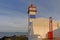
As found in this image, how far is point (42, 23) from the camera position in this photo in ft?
48.0

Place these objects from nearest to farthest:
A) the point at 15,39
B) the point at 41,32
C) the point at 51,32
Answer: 1. the point at 51,32
2. the point at 41,32
3. the point at 15,39

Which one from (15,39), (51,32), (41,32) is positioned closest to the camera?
(51,32)

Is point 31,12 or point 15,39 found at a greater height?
point 31,12

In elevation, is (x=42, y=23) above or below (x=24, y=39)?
above

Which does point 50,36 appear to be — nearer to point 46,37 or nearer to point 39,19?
point 46,37

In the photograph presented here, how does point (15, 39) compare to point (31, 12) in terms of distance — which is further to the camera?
point (15, 39)

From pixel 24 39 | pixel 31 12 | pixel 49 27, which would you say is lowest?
pixel 24 39

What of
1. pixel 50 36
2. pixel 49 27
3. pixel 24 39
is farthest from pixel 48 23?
pixel 24 39

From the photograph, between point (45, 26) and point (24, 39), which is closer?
point (45, 26)

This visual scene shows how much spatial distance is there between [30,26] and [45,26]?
141 cm

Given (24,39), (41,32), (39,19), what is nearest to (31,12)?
(39,19)

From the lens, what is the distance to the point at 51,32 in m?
13.8

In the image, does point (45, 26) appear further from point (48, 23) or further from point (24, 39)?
point (24, 39)

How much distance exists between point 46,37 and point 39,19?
172cm
